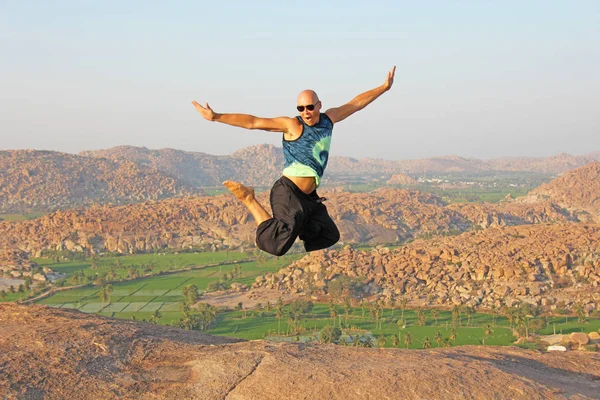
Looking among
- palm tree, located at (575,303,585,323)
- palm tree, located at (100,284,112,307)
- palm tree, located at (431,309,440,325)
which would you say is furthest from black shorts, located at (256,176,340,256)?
palm tree, located at (100,284,112,307)

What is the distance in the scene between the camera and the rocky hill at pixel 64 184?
560 ft

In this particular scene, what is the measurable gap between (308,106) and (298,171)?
3.54ft

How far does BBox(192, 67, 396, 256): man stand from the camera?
9312 millimetres

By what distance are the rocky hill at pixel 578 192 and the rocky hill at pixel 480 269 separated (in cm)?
7175

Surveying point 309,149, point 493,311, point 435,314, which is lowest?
point 435,314

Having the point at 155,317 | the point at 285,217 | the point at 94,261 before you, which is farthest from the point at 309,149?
the point at 94,261

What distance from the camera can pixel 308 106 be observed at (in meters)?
9.30

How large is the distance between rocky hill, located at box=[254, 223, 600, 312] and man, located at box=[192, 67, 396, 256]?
58498 mm

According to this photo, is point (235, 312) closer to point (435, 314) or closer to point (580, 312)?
point (435, 314)

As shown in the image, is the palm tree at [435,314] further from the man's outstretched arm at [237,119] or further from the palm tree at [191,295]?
the man's outstretched arm at [237,119]

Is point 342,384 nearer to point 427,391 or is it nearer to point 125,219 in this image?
point 427,391

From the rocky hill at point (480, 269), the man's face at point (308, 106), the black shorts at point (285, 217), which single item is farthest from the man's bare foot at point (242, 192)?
the rocky hill at point (480, 269)

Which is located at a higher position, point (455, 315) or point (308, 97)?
point (308, 97)

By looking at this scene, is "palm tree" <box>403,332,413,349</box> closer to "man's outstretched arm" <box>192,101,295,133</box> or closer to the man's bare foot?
the man's bare foot
